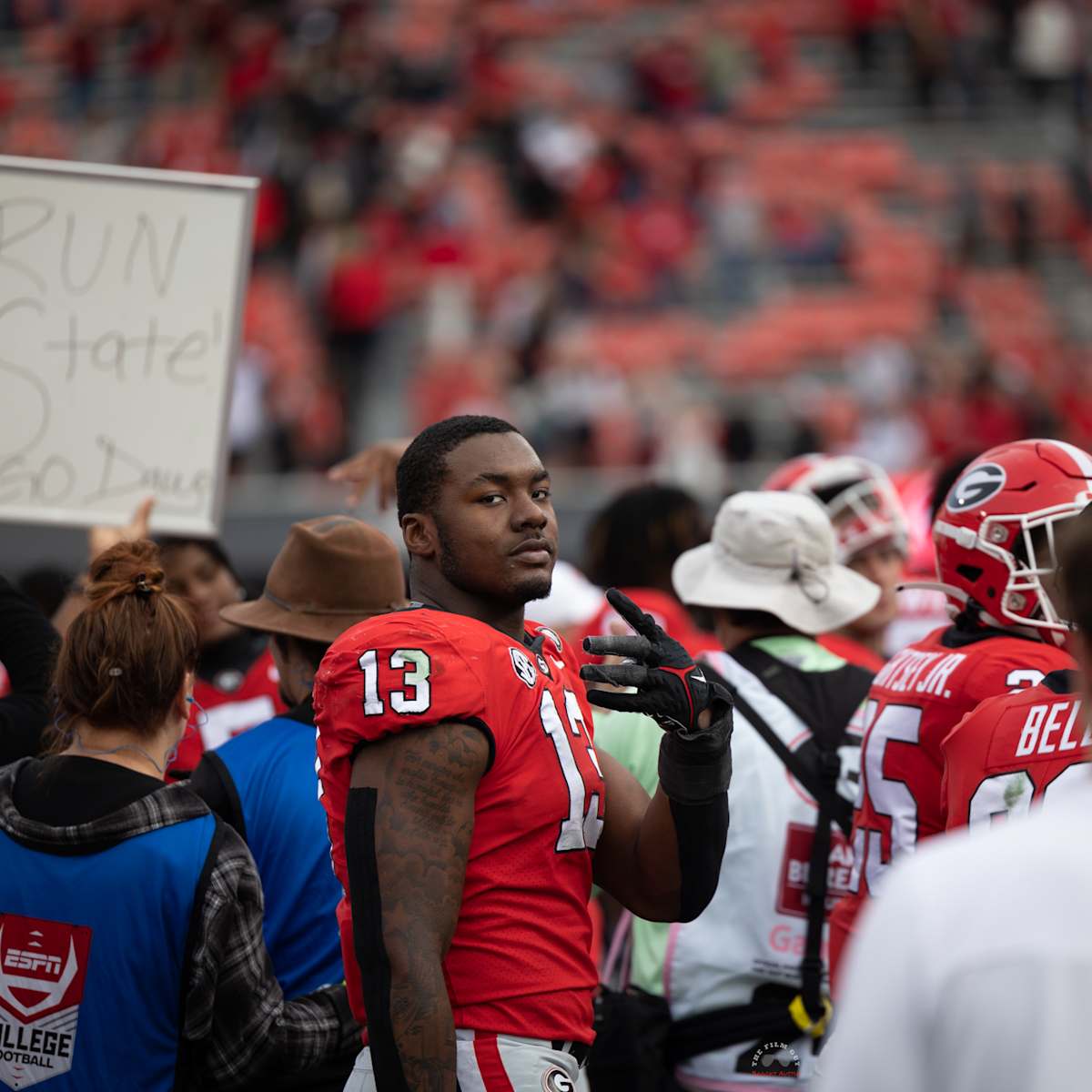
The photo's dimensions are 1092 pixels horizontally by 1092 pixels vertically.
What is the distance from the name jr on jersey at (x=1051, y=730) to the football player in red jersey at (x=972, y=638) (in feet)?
1.08

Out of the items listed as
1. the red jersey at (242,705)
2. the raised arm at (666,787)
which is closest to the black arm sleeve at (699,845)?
the raised arm at (666,787)

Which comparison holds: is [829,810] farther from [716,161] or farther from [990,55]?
[990,55]

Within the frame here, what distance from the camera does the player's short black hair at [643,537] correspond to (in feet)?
15.9

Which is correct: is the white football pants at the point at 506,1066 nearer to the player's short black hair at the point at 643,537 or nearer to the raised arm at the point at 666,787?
the raised arm at the point at 666,787

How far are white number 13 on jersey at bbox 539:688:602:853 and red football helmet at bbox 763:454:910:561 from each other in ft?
7.58

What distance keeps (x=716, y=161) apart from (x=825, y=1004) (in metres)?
14.9

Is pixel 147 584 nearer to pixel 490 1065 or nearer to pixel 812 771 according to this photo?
pixel 490 1065

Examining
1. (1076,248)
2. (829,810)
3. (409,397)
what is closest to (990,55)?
(1076,248)

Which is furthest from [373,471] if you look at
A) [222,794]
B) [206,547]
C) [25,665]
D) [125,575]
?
[125,575]

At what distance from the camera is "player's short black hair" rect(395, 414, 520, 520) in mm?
2838

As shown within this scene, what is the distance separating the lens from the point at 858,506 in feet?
16.3

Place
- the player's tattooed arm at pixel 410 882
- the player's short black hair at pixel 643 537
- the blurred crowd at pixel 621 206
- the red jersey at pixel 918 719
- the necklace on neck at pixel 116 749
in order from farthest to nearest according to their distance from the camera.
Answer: the blurred crowd at pixel 621 206 → the player's short black hair at pixel 643 537 → the red jersey at pixel 918 719 → the necklace on neck at pixel 116 749 → the player's tattooed arm at pixel 410 882

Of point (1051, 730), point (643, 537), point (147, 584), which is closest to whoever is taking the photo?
point (1051, 730)

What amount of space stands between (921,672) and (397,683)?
46.5 inches
